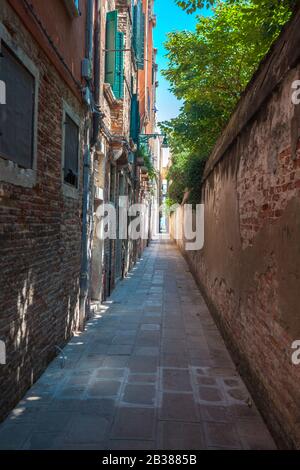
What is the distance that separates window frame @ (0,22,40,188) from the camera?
3315mm

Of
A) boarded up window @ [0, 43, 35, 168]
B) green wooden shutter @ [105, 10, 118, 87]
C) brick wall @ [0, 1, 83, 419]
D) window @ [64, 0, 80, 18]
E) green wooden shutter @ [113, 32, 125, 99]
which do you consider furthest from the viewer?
green wooden shutter @ [113, 32, 125, 99]

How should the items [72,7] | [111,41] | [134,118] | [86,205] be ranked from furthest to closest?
1. [134,118]
2. [111,41]
3. [86,205]
4. [72,7]

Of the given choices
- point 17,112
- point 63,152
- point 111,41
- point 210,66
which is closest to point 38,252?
point 17,112

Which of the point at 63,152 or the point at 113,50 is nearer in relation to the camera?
the point at 63,152

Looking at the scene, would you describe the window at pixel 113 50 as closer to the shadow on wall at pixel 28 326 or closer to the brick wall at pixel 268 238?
the brick wall at pixel 268 238

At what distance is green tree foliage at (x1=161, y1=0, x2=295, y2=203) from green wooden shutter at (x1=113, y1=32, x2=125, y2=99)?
1473 millimetres

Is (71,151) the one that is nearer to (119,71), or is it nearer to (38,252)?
(38,252)

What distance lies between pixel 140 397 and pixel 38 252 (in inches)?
80.3

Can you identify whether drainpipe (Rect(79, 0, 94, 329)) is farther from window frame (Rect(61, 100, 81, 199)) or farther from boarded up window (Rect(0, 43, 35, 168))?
boarded up window (Rect(0, 43, 35, 168))

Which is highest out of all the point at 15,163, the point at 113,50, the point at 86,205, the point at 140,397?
the point at 113,50

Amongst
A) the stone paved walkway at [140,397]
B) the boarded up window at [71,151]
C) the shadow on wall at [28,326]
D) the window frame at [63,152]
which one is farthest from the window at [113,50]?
the stone paved walkway at [140,397]

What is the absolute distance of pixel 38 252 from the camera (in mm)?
4395

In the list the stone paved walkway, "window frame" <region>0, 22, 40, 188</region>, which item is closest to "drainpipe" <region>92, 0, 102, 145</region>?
"window frame" <region>0, 22, 40, 188</region>

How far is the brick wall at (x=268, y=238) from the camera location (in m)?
2.97
